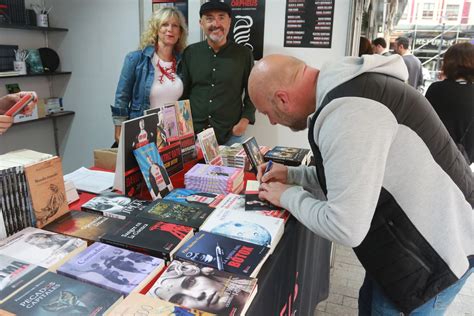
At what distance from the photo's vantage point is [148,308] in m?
0.83

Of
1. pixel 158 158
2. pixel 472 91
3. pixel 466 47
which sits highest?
pixel 466 47

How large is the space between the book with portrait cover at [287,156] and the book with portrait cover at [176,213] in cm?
72

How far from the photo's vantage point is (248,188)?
5.05ft

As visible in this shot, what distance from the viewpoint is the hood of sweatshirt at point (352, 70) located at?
978 millimetres

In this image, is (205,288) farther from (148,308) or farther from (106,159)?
(106,159)

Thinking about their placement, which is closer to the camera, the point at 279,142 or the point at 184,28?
the point at 184,28

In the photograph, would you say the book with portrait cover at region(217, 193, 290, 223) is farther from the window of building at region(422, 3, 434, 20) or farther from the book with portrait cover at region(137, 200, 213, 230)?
the window of building at region(422, 3, 434, 20)

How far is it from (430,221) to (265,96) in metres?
0.59

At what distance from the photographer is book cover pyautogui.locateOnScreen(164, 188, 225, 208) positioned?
1.42 meters

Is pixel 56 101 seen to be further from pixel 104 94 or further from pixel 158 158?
pixel 158 158

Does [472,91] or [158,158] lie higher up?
[472,91]

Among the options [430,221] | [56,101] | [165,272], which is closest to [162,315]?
[165,272]

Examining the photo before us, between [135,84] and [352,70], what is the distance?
202cm

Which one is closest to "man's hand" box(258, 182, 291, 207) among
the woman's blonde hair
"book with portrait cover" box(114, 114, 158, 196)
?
"book with portrait cover" box(114, 114, 158, 196)
